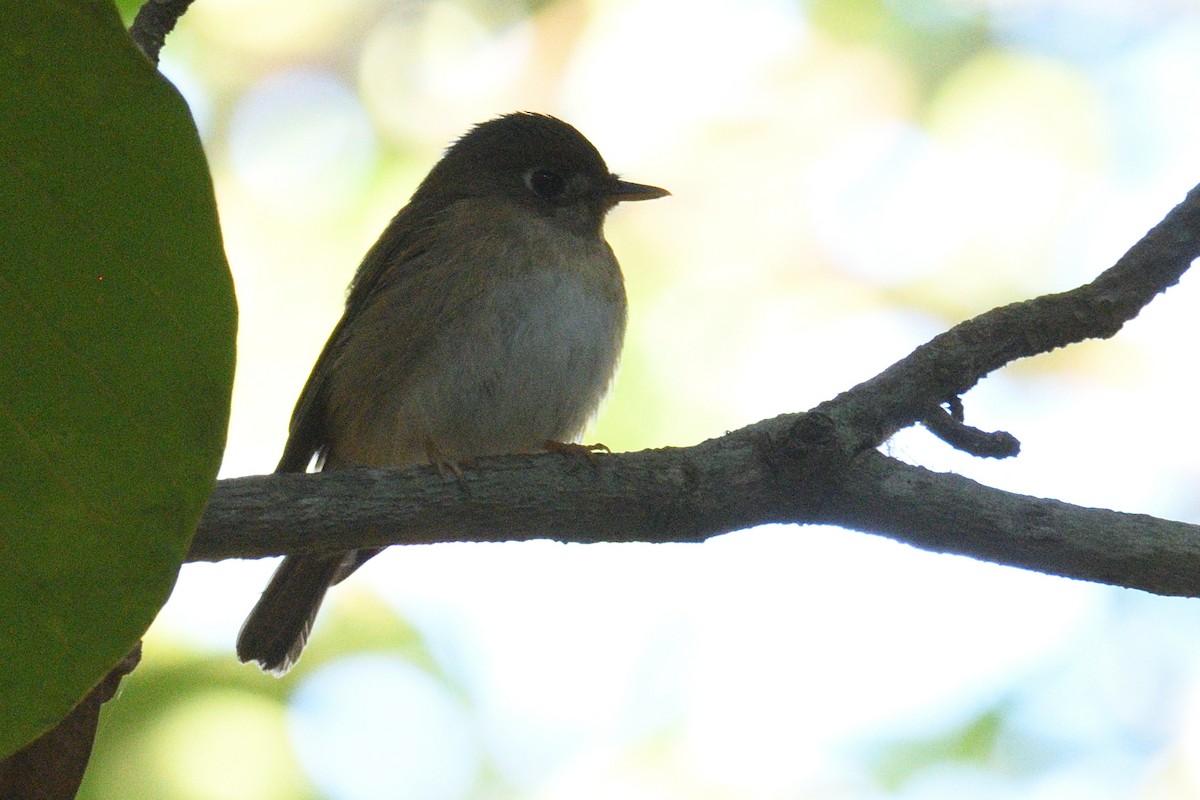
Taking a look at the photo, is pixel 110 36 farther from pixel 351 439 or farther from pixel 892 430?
pixel 351 439

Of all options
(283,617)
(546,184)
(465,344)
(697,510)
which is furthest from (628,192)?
(697,510)

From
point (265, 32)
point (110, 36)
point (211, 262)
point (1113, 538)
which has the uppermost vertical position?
point (265, 32)

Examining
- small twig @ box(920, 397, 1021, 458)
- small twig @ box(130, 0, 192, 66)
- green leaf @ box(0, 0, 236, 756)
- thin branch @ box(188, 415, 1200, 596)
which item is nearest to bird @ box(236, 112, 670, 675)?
thin branch @ box(188, 415, 1200, 596)

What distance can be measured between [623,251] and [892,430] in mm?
4990

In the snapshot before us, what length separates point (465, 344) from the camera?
216 inches

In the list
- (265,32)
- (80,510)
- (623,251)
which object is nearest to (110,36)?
(80,510)

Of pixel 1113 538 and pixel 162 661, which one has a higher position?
pixel 162 661

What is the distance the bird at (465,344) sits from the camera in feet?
18.0

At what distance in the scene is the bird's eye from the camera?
6406 millimetres

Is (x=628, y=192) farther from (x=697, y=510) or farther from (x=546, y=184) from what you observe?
(x=697, y=510)

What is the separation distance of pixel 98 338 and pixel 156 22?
2.01 meters

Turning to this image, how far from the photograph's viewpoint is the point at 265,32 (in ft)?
29.6

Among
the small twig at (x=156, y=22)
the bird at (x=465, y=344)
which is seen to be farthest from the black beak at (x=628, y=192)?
the small twig at (x=156, y=22)

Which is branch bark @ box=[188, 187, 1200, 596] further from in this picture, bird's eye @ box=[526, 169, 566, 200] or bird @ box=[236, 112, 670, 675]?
bird's eye @ box=[526, 169, 566, 200]
